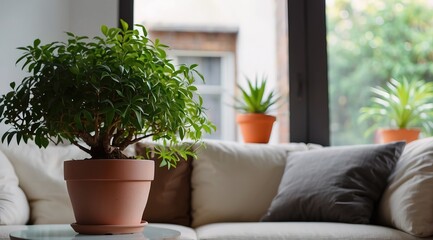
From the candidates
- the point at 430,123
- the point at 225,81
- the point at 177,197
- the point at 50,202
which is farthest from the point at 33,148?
the point at 225,81

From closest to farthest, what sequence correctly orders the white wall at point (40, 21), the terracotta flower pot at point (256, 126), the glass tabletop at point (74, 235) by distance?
the glass tabletop at point (74, 235) → the white wall at point (40, 21) → the terracotta flower pot at point (256, 126)

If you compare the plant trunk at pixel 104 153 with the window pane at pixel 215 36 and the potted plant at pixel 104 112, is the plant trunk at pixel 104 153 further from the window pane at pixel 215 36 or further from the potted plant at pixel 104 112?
the window pane at pixel 215 36

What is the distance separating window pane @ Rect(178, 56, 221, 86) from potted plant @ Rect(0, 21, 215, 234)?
4347 mm

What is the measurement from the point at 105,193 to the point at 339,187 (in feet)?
4.63

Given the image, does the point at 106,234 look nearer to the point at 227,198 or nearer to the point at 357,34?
the point at 227,198

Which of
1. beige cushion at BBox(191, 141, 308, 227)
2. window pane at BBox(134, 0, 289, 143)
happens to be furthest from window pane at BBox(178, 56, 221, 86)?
beige cushion at BBox(191, 141, 308, 227)

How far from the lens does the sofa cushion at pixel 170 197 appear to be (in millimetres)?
2760

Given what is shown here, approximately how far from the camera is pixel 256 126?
335 centimetres

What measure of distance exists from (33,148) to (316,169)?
1342mm

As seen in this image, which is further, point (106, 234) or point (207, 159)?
point (207, 159)

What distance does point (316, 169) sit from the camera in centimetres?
271

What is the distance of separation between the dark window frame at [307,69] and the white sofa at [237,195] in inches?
13.5

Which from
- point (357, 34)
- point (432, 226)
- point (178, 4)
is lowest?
point (432, 226)

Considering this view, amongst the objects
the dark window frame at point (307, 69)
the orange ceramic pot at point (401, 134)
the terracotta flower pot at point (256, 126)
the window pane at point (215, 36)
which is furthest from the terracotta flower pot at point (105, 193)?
the window pane at point (215, 36)
